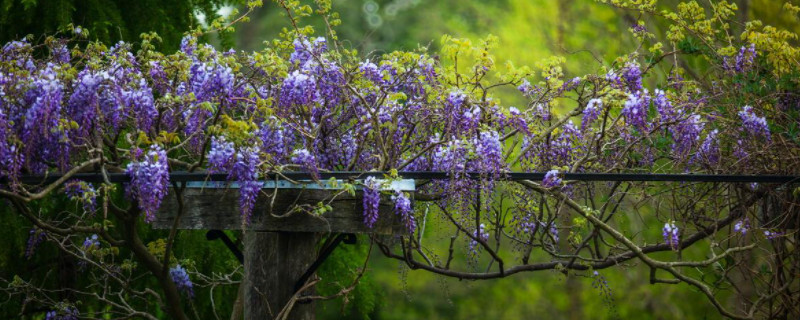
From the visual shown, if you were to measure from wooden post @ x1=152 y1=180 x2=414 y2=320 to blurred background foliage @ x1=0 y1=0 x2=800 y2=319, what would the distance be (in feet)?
6.15

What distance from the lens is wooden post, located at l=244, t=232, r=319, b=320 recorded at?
3176 mm

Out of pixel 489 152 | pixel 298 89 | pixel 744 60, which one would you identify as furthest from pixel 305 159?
pixel 744 60

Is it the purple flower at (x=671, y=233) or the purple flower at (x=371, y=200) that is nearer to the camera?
the purple flower at (x=371, y=200)

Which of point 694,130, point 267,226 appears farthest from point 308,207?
point 694,130

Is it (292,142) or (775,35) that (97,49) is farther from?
(775,35)

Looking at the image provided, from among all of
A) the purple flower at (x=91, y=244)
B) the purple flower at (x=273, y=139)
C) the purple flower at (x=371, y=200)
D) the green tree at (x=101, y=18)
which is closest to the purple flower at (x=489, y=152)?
the purple flower at (x=371, y=200)

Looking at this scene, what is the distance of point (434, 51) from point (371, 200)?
3170mm

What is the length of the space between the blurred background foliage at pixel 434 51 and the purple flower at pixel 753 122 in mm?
1782

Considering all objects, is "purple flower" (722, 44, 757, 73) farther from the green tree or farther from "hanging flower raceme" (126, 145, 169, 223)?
the green tree

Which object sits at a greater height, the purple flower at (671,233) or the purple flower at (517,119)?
the purple flower at (517,119)

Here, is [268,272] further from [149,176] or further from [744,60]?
[744,60]

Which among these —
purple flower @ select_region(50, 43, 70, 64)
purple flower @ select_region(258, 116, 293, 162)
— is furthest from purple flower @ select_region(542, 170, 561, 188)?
purple flower @ select_region(50, 43, 70, 64)

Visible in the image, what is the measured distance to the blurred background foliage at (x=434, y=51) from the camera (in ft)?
16.8

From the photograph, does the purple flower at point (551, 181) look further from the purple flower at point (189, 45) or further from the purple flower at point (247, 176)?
the purple flower at point (189, 45)
